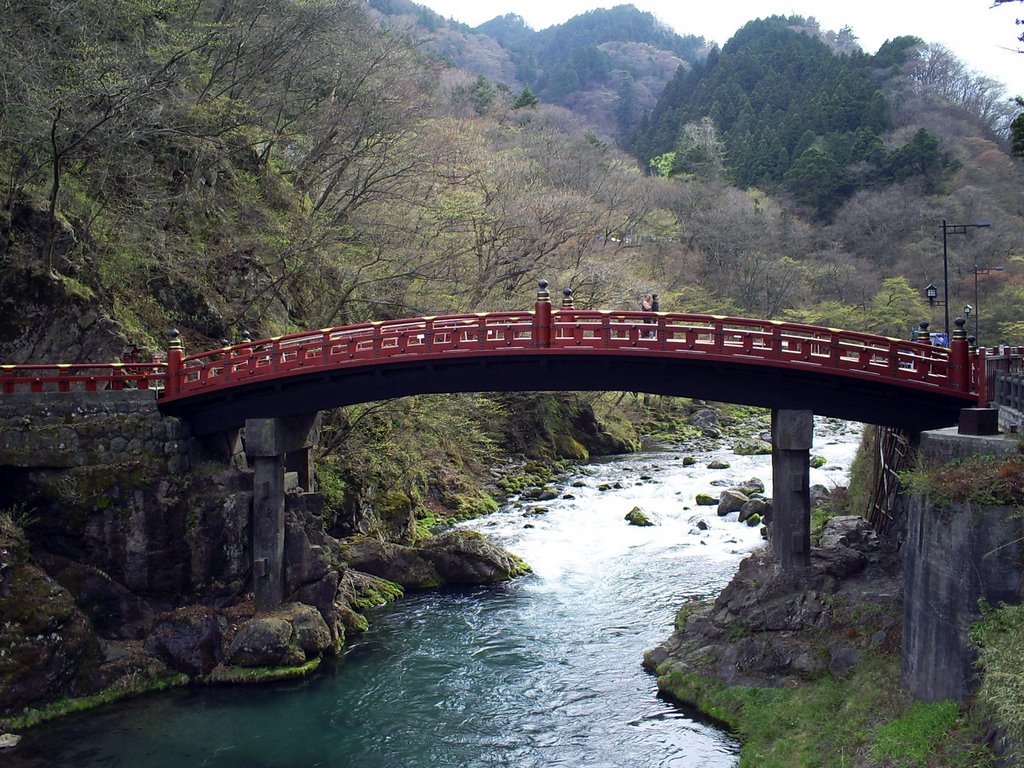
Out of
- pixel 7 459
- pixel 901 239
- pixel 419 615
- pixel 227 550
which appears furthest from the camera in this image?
pixel 901 239

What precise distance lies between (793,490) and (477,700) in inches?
312

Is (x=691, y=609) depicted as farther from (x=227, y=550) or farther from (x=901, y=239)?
(x=901, y=239)

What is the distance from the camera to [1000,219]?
5928cm

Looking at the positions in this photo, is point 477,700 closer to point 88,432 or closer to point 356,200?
point 88,432

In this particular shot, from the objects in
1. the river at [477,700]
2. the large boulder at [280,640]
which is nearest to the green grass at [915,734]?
the river at [477,700]

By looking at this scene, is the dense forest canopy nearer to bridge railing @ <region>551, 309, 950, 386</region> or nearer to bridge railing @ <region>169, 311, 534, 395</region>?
bridge railing @ <region>169, 311, 534, 395</region>

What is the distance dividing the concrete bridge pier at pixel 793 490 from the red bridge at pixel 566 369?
1.32 feet

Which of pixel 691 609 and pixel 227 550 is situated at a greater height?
pixel 227 550

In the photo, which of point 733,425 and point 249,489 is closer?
point 249,489

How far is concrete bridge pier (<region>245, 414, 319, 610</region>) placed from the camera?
21.5m

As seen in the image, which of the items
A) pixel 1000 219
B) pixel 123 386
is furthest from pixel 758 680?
pixel 1000 219

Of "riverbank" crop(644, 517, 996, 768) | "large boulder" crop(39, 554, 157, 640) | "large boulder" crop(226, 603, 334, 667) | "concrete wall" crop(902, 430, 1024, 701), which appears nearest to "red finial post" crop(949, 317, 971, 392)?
"concrete wall" crop(902, 430, 1024, 701)

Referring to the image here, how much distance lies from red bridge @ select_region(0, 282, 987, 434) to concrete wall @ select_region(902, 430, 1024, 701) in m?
3.65

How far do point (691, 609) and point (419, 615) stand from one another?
6.78 metres
